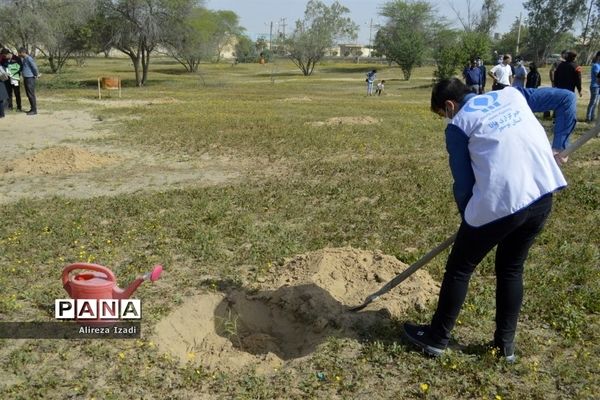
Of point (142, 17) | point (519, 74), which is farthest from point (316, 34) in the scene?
point (519, 74)

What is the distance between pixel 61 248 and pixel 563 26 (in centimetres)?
7340

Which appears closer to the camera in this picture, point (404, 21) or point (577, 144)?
point (577, 144)

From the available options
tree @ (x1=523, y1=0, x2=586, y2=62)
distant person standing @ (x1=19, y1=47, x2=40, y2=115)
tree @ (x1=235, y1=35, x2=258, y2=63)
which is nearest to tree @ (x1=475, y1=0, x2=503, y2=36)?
tree @ (x1=523, y1=0, x2=586, y2=62)

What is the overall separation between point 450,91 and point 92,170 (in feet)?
23.6

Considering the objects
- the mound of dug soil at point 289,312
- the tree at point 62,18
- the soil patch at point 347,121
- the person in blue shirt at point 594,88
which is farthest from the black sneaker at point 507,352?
the tree at point 62,18

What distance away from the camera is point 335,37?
61000 mm

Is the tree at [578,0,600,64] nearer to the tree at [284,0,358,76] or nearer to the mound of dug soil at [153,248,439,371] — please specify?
the tree at [284,0,358,76]

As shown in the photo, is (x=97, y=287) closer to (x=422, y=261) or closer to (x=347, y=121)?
(x=422, y=261)

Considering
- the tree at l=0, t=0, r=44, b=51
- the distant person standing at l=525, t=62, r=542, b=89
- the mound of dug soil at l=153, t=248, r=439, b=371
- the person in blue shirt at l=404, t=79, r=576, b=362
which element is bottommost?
the mound of dug soil at l=153, t=248, r=439, b=371

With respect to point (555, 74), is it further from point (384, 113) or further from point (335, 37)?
point (335, 37)

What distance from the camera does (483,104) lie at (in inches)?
111

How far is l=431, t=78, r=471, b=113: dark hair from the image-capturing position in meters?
2.92

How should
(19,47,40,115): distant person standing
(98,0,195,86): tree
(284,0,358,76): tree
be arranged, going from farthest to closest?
(284,0,358,76): tree, (98,0,195,86): tree, (19,47,40,115): distant person standing

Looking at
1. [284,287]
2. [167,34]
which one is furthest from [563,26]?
[284,287]
